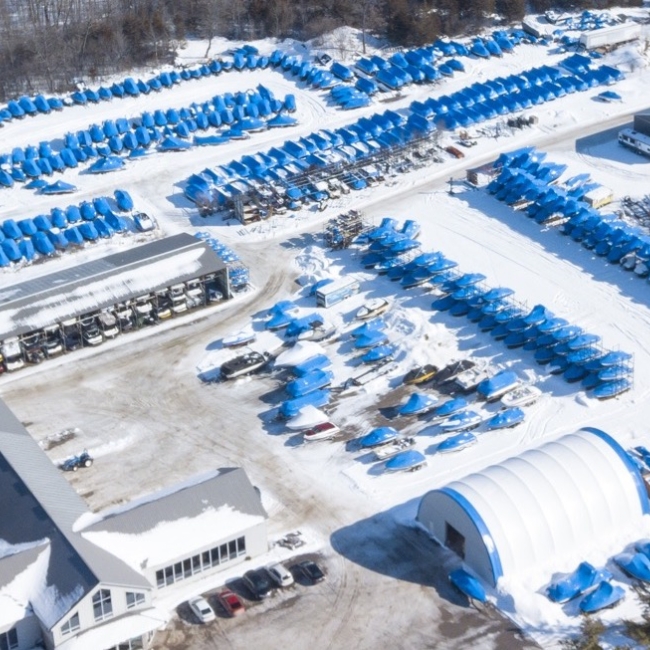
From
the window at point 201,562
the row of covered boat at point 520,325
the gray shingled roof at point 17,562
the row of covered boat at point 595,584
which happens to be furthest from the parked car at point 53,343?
the row of covered boat at point 595,584

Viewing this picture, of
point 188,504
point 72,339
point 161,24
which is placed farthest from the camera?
point 161,24

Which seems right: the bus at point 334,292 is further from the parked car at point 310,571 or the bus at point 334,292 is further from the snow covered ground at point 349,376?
the parked car at point 310,571

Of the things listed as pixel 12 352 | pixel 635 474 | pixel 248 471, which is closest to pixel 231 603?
pixel 248 471

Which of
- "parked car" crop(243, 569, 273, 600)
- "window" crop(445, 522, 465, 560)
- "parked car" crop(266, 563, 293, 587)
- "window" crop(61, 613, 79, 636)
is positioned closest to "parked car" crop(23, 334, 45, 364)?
"parked car" crop(243, 569, 273, 600)

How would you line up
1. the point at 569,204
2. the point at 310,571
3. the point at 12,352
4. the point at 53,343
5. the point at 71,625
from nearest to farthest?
the point at 71,625 < the point at 310,571 < the point at 12,352 < the point at 53,343 < the point at 569,204

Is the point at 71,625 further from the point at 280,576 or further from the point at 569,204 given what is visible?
the point at 569,204

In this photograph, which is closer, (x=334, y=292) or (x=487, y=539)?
(x=487, y=539)

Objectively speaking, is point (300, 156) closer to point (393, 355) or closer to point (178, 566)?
point (393, 355)

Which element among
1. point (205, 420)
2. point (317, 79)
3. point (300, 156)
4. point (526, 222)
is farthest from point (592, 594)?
point (317, 79)
